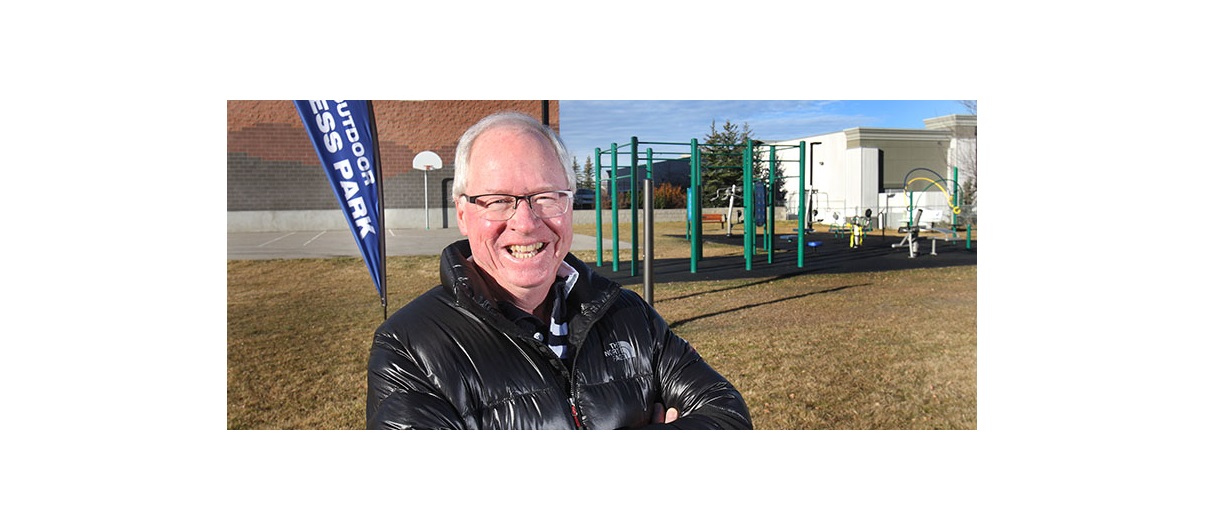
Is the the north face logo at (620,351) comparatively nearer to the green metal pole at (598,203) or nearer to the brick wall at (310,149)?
the brick wall at (310,149)

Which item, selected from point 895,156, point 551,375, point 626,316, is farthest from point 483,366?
point 895,156

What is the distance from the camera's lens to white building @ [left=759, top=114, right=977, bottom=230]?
346 inches

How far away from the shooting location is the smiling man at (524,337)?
9.25ft

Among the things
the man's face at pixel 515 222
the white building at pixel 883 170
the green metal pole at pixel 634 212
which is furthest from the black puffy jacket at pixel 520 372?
the white building at pixel 883 170

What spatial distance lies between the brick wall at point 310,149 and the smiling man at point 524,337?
1543 millimetres

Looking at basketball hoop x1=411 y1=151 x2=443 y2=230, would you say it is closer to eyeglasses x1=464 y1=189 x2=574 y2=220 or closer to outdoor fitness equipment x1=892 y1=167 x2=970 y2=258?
eyeglasses x1=464 y1=189 x2=574 y2=220

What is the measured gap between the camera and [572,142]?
484cm

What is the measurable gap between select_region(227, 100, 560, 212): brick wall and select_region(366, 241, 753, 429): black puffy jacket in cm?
179

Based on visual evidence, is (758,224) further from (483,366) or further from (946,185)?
(483,366)
